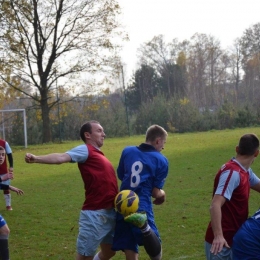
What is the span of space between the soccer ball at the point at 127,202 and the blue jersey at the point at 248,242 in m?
1.23

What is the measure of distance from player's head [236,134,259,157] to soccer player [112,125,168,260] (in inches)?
49.4

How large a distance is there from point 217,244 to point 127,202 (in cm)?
123

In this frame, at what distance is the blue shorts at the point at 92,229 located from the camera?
593 cm

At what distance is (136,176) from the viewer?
19.1 feet

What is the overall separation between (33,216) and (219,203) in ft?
23.8

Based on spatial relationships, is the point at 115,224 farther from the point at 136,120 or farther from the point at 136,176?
the point at 136,120

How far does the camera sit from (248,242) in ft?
14.7

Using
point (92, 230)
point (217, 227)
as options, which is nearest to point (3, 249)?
point (92, 230)

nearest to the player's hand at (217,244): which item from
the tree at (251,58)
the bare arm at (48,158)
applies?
the bare arm at (48,158)

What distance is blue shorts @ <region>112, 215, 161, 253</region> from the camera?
18.9 ft

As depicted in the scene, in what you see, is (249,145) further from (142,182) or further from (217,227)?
(142,182)

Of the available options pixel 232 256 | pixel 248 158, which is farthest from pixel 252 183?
pixel 232 256

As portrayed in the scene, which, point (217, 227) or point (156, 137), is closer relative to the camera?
point (217, 227)

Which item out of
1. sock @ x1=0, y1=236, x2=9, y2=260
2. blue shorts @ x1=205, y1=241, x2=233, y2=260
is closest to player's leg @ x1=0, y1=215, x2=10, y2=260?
sock @ x1=0, y1=236, x2=9, y2=260
